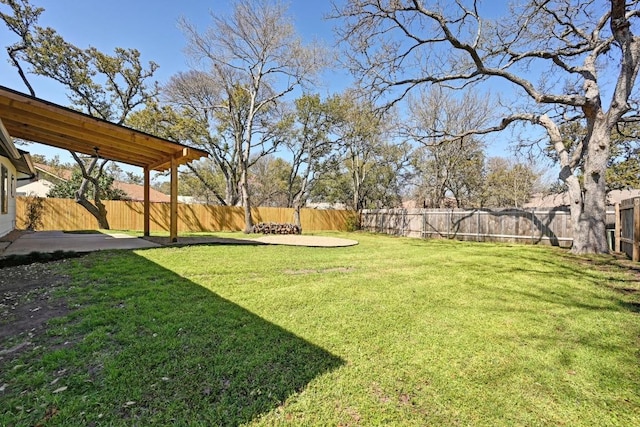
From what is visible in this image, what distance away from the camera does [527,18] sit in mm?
7645

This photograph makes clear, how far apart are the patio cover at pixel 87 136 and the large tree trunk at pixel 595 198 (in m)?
9.87

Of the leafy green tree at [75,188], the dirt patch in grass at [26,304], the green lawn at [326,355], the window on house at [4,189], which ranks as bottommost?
the green lawn at [326,355]

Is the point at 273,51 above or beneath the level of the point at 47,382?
above

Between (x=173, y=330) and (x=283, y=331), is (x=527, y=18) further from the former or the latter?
(x=173, y=330)

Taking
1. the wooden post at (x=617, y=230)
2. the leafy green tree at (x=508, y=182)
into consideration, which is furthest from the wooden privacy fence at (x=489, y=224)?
the leafy green tree at (x=508, y=182)

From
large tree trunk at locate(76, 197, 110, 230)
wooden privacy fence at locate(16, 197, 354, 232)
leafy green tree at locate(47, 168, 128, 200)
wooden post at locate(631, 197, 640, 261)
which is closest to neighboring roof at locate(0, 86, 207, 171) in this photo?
large tree trunk at locate(76, 197, 110, 230)

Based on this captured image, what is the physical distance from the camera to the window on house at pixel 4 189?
7289 mm

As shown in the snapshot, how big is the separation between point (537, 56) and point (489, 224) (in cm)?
613

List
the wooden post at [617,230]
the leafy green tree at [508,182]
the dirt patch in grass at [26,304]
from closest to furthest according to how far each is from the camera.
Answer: the dirt patch in grass at [26,304] < the wooden post at [617,230] < the leafy green tree at [508,182]

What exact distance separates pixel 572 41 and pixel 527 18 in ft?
6.96

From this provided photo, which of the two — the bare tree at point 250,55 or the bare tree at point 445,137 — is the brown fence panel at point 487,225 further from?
the bare tree at point 250,55

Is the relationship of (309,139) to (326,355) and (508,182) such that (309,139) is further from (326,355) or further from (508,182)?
(326,355)

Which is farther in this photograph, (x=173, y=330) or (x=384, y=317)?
(x=384, y=317)

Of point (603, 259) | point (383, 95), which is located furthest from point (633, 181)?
point (383, 95)
